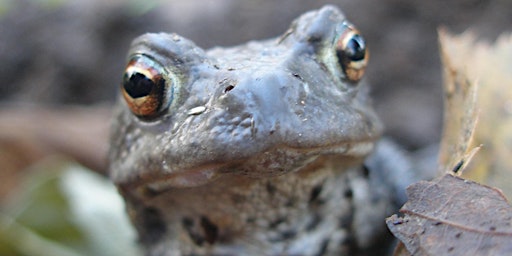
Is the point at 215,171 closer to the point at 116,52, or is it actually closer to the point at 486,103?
the point at 486,103

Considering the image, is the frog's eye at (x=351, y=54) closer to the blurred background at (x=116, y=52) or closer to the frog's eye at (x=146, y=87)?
the frog's eye at (x=146, y=87)

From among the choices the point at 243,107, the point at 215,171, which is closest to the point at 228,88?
the point at 243,107

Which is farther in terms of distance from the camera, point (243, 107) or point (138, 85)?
point (138, 85)

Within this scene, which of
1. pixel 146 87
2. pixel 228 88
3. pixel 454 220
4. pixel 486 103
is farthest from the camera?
pixel 486 103

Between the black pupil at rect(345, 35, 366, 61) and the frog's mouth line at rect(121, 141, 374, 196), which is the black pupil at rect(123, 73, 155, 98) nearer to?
the frog's mouth line at rect(121, 141, 374, 196)

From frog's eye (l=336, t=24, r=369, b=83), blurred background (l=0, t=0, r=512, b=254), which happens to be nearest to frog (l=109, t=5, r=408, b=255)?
frog's eye (l=336, t=24, r=369, b=83)

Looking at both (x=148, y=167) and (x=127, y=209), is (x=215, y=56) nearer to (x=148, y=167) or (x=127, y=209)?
(x=148, y=167)

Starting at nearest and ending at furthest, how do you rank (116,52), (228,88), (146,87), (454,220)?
(454,220)
(228,88)
(146,87)
(116,52)

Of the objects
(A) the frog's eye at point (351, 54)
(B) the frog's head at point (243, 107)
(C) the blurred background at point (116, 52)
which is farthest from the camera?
(C) the blurred background at point (116, 52)

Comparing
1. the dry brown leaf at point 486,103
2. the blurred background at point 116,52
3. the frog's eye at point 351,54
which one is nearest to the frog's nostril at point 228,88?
the frog's eye at point 351,54
